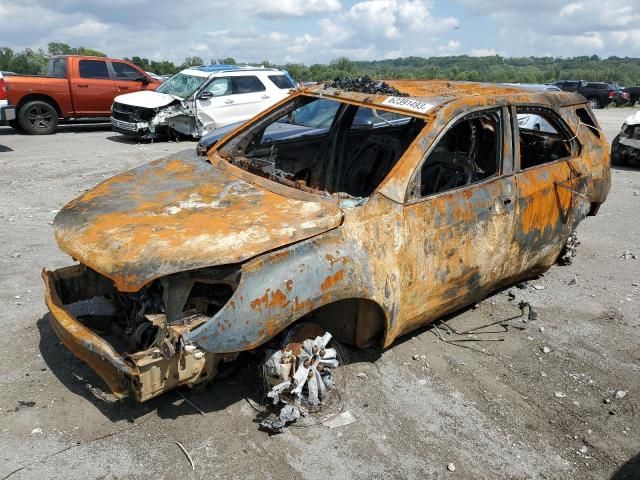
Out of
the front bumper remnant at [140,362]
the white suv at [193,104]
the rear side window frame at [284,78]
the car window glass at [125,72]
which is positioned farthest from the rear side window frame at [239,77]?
the front bumper remnant at [140,362]

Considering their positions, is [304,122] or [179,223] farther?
[304,122]

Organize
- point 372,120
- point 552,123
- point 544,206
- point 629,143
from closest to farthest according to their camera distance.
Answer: point 544,206 → point 372,120 → point 552,123 → point 629,143

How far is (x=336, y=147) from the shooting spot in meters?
4.80

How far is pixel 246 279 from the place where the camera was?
279 centimetres

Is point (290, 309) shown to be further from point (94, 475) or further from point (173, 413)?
point (94, 475)

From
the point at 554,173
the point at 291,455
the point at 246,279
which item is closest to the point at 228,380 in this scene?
the point at 291,455

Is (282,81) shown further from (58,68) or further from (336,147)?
(336,147)

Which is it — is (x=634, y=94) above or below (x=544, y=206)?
above

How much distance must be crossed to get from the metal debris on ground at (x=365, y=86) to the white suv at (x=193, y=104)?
841cm

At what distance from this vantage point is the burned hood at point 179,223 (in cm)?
279

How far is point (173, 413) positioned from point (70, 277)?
1.08m

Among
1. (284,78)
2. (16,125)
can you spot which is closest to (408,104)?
(284,78)

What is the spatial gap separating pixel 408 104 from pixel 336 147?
115 cm

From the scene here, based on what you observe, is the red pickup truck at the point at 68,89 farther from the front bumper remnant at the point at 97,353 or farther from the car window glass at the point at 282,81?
the front bumper remnant at the point at 97,353
